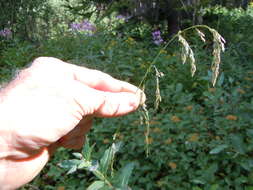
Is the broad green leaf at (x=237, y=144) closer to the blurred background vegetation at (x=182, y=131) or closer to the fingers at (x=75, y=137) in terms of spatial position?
the blurred background vegetation at (x=182, y=131)

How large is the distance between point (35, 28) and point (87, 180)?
23.2ft

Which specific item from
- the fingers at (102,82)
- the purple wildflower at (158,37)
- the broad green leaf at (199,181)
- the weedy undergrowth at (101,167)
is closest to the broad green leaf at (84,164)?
the weedy undergrowth at (101,167)

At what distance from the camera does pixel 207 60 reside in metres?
3.74

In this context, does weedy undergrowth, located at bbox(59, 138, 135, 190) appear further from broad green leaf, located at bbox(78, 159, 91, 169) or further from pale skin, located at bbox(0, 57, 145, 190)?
pale skin, located at bbox(0, 57, 145, 190)

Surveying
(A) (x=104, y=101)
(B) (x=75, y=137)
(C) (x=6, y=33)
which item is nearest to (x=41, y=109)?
(A) (x=104, y=101)

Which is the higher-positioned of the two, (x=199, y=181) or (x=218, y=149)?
(x=218, y=149)

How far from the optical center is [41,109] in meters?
0.98

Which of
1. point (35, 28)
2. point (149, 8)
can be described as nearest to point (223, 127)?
point (149, 8)

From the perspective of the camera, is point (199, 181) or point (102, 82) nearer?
point (102, 82)

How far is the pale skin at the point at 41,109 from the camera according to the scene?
3.21 ft

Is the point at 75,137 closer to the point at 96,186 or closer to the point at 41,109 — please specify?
the point at 96,186

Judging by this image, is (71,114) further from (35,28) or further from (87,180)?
(35,28)

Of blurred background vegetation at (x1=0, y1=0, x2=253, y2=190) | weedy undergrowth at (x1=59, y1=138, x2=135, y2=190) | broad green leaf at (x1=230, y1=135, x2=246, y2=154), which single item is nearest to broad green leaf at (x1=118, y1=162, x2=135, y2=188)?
weedy undergrowth at (x1=59, y1=138, x2=135, y2=190)

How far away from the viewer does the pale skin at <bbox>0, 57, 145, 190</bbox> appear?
0.98 metres
